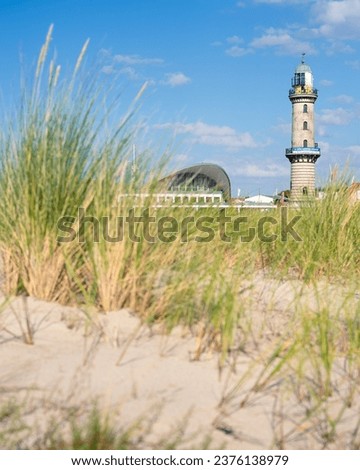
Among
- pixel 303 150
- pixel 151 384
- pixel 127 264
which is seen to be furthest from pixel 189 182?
pixel 303 150

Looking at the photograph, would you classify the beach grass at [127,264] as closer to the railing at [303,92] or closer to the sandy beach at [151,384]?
the sandy beach at [151,384]

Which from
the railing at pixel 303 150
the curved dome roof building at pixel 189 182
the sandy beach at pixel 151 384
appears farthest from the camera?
the railing at pixel 303 150

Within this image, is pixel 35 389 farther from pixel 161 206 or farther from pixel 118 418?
pixel 161 206

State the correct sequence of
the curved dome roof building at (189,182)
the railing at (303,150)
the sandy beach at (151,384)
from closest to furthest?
the sandy beach at (151,384) → the curved dome roof building at (189,182) → the railing at (303,150)

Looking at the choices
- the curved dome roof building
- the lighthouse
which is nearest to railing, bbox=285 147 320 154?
the lighthouse

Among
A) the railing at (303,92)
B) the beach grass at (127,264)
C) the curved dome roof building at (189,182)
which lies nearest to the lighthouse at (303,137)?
the railing at (303,92)

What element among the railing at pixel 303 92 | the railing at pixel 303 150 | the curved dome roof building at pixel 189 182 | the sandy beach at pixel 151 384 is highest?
the railing at pixel 303 92

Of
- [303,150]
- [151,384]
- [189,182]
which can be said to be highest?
[303,150]

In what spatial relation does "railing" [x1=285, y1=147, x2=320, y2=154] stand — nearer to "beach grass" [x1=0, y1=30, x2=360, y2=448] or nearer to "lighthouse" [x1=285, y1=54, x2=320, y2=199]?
"lighthouse" [x1=285, y1=54, x2=320, y2=199]

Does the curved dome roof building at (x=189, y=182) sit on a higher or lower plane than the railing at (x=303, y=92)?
lower

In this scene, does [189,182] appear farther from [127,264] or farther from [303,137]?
[303,137]

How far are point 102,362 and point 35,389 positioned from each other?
0.91ft

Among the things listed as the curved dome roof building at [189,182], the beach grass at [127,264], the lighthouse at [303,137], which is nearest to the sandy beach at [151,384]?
the beach grass at [127,264]

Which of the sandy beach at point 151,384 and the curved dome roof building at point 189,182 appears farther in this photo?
the curved dome roof building at point 189,182
